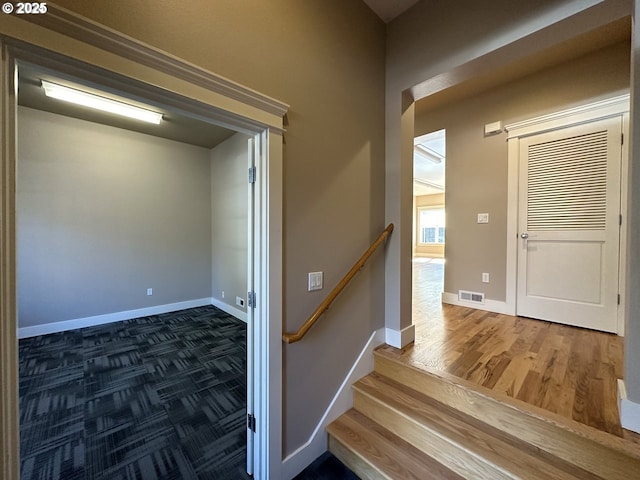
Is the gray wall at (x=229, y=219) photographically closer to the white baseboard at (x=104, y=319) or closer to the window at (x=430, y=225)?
the white baseboard at (x=104, y=319)

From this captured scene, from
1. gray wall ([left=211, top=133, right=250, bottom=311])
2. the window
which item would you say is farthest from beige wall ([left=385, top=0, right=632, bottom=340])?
the window

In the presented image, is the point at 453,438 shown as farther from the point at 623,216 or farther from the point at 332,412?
the point at 623,216

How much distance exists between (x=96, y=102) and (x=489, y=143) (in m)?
4.93

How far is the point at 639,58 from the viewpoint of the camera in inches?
46.8

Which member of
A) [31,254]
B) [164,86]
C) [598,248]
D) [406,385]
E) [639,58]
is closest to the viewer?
[164,86]

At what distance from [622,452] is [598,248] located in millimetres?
2258

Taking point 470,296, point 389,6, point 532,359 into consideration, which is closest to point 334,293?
point 532,359

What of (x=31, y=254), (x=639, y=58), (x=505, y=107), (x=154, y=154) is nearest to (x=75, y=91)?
(x=154, y=154)

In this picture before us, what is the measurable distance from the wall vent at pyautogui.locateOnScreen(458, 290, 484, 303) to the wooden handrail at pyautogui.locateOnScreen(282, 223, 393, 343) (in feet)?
6.89

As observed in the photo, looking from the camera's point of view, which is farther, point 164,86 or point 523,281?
point 523,281

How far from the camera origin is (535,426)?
1310 millimetres

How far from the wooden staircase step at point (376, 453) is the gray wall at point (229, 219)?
8.67 feet

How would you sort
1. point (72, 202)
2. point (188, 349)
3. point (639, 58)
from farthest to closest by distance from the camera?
point (72, 202) < point (188, 349) < point (639, 58)

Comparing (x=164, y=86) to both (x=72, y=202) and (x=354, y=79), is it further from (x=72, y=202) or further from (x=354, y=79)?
(x=72, y=202)
